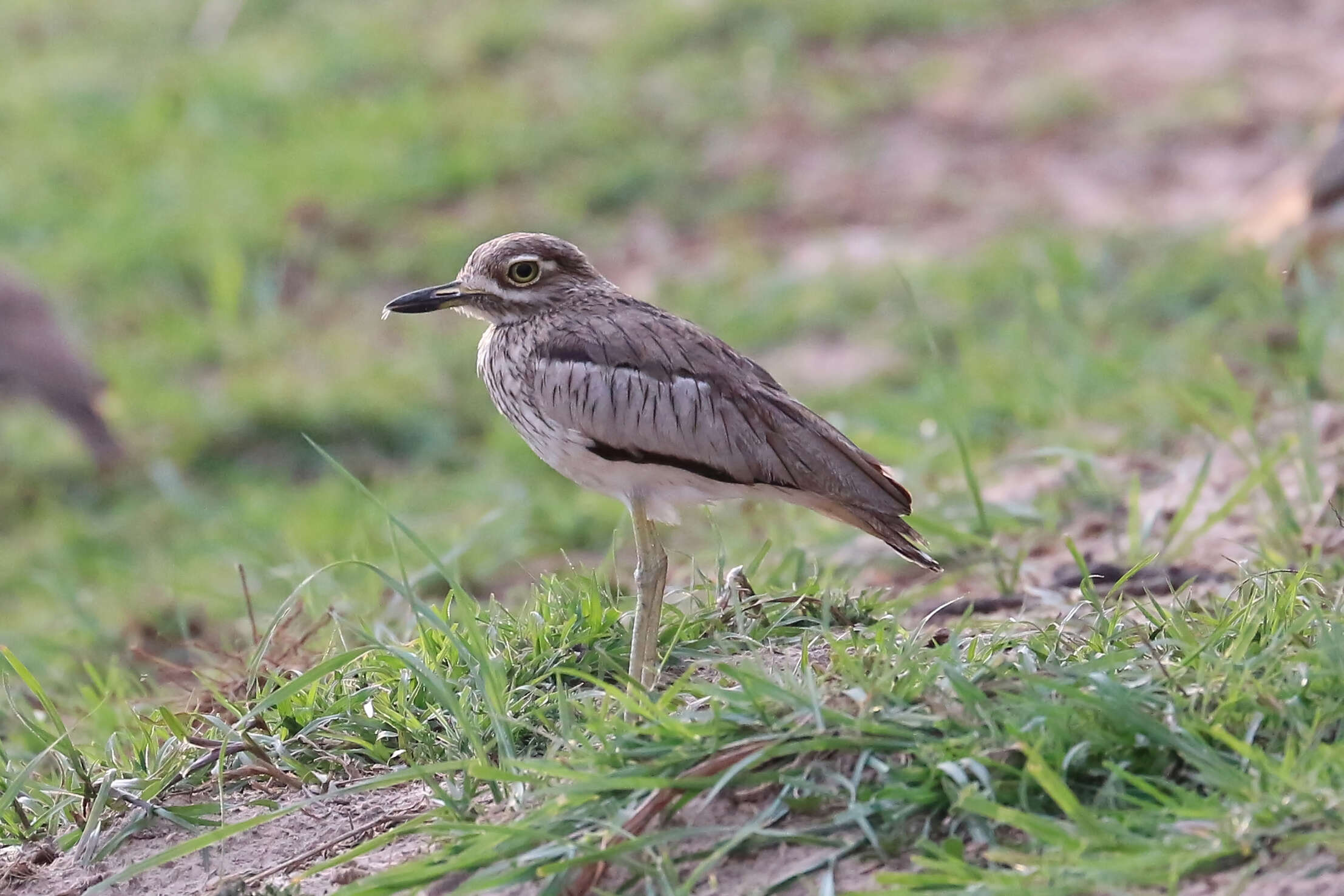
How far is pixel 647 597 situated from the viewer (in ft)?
10.0

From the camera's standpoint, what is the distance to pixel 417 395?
748 cm

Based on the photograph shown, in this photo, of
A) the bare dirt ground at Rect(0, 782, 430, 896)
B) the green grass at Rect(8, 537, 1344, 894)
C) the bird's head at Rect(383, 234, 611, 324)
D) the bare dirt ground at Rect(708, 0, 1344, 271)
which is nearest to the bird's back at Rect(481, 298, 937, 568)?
the bird's head at Rect(383, 234, 611, 324)

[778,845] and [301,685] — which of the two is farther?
[301,685]

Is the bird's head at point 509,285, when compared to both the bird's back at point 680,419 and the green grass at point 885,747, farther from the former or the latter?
the green grass at point 885,747

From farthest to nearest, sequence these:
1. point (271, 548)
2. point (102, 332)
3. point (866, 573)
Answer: point (102, 332) < point (271, 548) < point (866, 573)

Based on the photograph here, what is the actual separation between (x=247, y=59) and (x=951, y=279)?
5524mm

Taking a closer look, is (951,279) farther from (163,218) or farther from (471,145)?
(163,218)

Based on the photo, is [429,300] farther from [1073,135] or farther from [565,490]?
[1073,135]

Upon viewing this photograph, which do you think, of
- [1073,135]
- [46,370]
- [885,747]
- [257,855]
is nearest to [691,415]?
[885,747]

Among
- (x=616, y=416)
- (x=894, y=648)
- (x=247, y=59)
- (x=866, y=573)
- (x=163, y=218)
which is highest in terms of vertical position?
(x=247, y=59)

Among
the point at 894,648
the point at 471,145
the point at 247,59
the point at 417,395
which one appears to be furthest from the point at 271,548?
the point at 247,59

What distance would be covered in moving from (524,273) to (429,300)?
206mm

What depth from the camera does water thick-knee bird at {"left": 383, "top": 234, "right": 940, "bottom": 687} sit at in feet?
10.3

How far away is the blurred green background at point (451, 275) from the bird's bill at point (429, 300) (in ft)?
1.94
